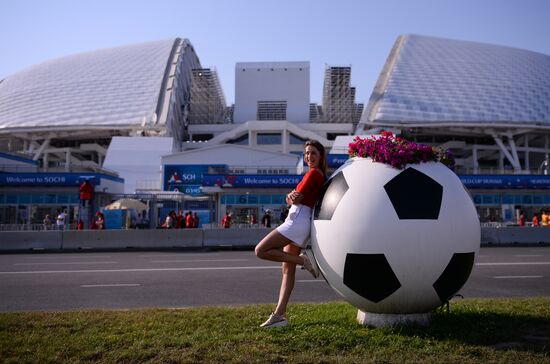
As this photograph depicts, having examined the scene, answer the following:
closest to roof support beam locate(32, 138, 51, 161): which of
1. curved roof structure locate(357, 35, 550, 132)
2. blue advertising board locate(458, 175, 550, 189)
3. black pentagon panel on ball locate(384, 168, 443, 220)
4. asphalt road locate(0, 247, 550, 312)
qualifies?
curved roof structure locate(357, 35, 550, 132)

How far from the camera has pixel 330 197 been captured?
410cm

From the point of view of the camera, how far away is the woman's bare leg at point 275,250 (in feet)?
13.6

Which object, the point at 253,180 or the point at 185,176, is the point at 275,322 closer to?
the point at 253,180

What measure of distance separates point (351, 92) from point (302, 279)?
63332 millimetres

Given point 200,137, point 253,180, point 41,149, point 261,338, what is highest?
point 200,137

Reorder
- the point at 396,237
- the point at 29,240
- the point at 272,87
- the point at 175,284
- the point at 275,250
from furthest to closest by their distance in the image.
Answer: the point at 272,87 → the point at 29,240 → the point at 175,284 → the point at 275,250 → the point at 396,237

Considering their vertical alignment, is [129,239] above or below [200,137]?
below

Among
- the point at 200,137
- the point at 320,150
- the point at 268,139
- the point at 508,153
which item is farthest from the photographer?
the point at 200,137

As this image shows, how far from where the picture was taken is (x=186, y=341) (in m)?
3.71

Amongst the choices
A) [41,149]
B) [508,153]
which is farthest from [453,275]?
[41,149]

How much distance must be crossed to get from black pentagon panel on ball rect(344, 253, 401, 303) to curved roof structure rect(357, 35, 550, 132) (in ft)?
165

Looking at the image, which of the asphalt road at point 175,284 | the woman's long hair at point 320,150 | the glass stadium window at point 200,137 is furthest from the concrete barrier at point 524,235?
the glass stadium window at point 200,137

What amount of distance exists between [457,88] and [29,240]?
51.3 m

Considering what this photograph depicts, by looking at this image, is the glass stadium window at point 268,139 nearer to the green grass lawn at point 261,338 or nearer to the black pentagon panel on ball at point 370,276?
the green grass lawn at point 261,338
